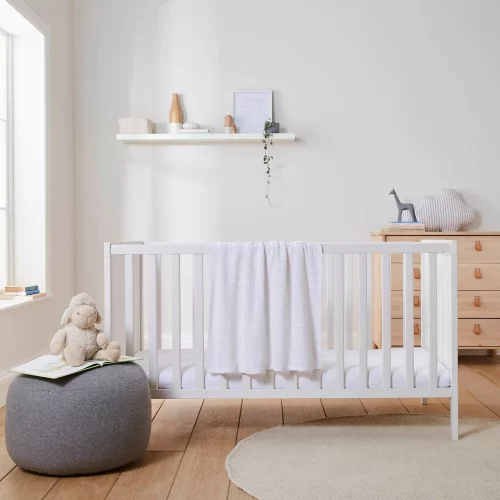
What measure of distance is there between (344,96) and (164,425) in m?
2.27

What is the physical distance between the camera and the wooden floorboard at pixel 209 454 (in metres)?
1.78

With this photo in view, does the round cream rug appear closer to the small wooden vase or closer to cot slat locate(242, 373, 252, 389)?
cot slat locate(242, 373, 252, 389)

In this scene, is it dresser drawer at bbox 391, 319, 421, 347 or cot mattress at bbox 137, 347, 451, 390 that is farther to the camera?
dresser drawer at bbox 391, 319, 421, 347

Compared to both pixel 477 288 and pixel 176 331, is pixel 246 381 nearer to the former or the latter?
pixel 176 331

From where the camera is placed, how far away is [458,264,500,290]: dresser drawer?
11.4 ft

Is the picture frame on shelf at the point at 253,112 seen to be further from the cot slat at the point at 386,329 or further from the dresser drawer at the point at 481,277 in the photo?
the cot slat at the point at 386,329

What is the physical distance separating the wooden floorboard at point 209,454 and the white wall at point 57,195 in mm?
1006

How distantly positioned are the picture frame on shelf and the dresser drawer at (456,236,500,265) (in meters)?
1.33

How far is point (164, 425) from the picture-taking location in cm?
A: 242

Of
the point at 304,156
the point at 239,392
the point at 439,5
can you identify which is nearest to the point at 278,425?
the point at 239,392

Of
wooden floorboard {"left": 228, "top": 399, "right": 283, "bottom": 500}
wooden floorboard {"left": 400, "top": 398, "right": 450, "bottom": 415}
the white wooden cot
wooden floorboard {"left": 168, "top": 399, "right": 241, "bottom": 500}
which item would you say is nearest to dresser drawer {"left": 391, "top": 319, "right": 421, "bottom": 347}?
wooden floorboard {"left": 400, "top": 398, "right": 450, "bottom": 415}

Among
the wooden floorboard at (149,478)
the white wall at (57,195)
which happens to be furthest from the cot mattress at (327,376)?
the white wall at (57,195)

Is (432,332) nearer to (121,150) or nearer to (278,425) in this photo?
(278,425)

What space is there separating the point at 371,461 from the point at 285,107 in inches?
92.6
